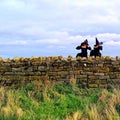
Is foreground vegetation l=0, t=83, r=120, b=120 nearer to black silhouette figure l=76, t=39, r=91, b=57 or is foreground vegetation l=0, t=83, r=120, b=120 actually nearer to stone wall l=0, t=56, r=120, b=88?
stone wall l=0, t=56, r=120, b=88

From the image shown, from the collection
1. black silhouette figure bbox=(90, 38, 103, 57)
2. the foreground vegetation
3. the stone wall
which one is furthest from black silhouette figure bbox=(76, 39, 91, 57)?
the foreground vegetation

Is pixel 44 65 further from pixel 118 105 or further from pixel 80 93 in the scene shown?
pixel 118 105

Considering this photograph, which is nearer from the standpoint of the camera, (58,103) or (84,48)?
(58,103)

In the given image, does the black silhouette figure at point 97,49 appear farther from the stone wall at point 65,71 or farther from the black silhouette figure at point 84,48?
the stone wall at point 65,71

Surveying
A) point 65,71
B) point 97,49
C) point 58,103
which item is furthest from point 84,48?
point 58,103

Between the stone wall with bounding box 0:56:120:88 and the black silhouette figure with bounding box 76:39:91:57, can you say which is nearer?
the stone wall with bounding box 0:56:120:88

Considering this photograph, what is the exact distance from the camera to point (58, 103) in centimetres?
1427

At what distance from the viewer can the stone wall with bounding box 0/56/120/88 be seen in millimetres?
16609

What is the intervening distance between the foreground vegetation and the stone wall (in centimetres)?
47

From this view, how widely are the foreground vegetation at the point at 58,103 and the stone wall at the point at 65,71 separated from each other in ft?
1.53

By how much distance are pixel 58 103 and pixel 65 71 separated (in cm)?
264

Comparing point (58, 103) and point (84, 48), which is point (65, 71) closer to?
point (84, 48)

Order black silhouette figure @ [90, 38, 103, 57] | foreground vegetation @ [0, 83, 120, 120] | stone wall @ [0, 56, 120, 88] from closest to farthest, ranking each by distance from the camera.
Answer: foreground vegetation @ [0, 83, 120, 120] → stone wall @ [0, 56, 120, 88] → black silhouette figure @ [90, 38, 103, 57]

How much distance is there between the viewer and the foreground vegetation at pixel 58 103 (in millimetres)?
12727
